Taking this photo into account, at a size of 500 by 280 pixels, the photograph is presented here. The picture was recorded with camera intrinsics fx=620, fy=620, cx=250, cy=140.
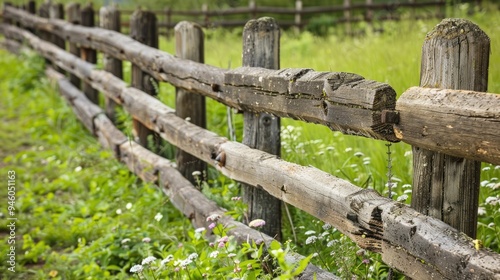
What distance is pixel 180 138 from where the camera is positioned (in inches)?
168

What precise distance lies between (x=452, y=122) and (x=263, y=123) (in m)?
1.54

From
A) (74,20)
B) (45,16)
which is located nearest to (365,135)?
(74,20)

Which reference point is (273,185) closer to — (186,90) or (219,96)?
(219,96)

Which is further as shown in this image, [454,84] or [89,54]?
[89,54]

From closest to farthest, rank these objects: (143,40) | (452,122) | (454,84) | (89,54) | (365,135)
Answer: (452,122) → (454,84) → (365,135) → (143,40) → (89,54)

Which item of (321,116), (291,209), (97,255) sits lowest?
(97,255)

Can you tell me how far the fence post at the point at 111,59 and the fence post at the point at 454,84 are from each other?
15.0 feet

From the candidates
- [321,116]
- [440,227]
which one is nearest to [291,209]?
[321,116]

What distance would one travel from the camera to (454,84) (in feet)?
6.76

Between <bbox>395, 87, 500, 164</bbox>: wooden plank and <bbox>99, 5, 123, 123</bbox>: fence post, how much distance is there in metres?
4.54

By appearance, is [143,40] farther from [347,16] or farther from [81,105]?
[347,16]

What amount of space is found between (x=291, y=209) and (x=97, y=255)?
119 cm

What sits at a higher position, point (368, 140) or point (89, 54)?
point (89, 54)

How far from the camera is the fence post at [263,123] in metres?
3.31
